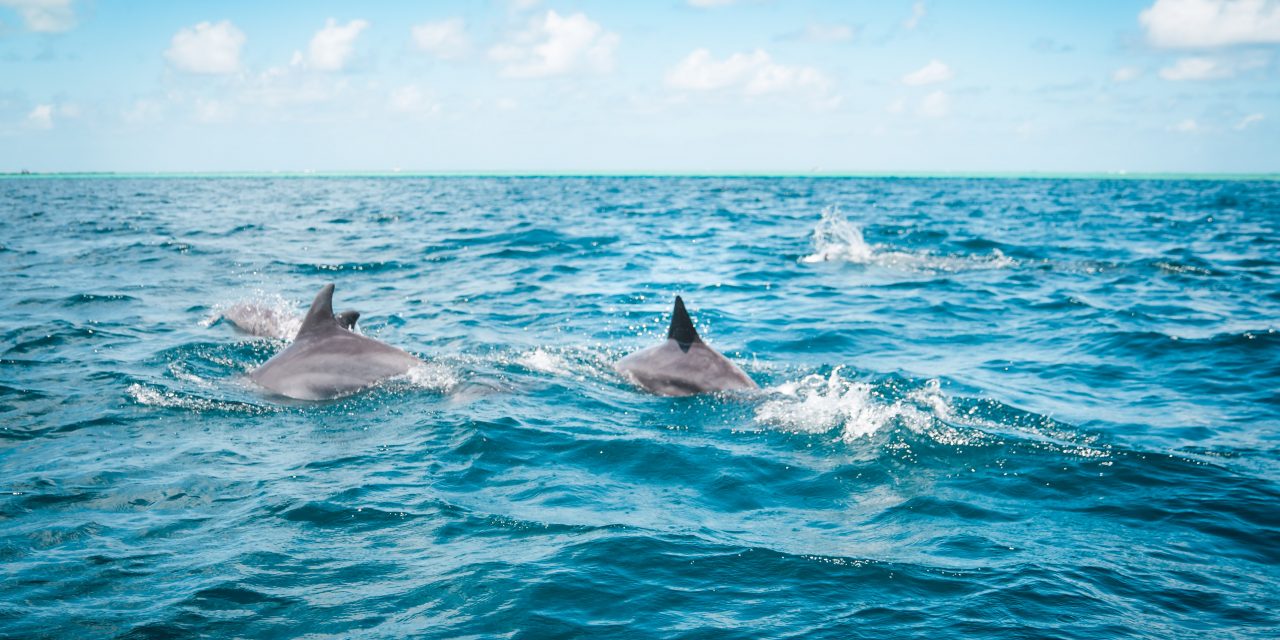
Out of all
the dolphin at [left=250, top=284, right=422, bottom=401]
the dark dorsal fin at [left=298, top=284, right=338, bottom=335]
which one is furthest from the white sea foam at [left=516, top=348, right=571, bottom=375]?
the dark dorsal fin at [left=298, top=284, right=338, bottom=335]

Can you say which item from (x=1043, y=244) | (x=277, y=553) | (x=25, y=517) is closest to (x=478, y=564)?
(x=277, y=553)

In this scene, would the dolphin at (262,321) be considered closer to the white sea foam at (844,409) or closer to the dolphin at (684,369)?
the dolphin at (684,369)

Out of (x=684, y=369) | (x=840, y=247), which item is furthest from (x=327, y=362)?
(x=840, y=247)

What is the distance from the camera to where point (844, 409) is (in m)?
10.2

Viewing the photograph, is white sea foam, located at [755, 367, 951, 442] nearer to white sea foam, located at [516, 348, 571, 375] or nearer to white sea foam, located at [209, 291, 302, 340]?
white sea foam, located at [516, 348, 571, 375]

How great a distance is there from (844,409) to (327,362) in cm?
619

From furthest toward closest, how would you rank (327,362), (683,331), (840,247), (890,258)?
1. (840,247)
2. (890,258)
3. (683,331)
4. (327,362)

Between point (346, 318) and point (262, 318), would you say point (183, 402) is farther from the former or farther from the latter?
point (262, 318)

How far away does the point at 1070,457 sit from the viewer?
349 inches

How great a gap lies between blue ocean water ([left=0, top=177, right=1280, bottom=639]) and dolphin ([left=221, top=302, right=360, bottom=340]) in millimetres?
312

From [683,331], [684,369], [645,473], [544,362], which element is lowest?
[645,473]

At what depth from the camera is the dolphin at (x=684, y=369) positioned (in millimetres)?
11180

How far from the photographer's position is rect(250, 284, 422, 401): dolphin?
10.7 meters

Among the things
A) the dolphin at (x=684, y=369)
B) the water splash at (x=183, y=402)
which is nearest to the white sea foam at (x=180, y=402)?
the water splash at (x=183, y=402)
